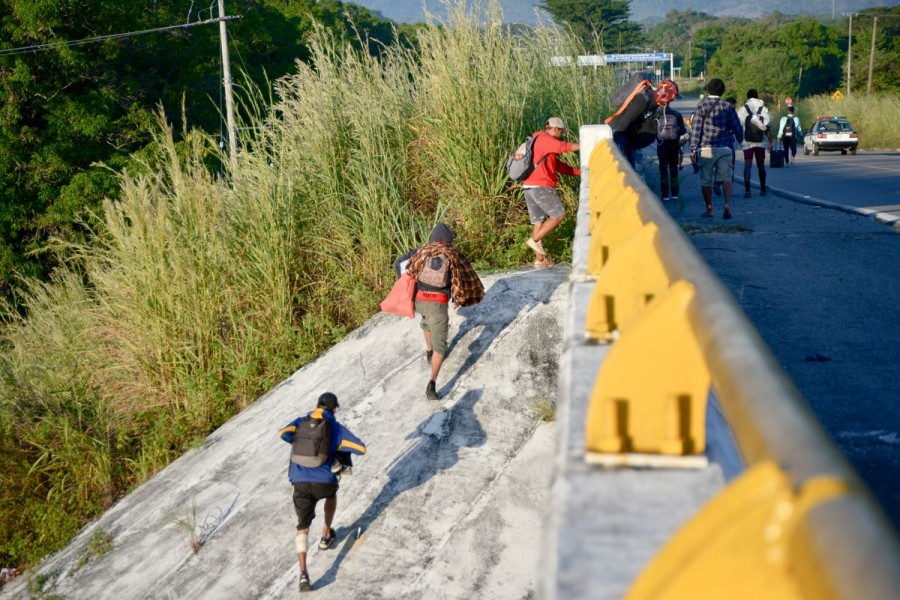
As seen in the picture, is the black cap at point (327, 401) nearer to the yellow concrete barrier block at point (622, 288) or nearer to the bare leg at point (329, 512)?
the bare leg at point (329, 512)

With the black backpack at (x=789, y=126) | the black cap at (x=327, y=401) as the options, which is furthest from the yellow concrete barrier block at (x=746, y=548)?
the black backpack at (x=789, y=126)

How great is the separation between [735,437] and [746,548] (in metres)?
0.49

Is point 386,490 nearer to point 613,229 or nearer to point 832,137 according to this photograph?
point 613,229

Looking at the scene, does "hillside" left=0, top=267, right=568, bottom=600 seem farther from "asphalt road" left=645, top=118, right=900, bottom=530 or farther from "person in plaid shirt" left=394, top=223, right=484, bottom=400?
"asphalt road" left=645, top=118, right=900, bottom=530

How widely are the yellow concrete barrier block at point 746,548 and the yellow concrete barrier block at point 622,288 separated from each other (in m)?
1.32

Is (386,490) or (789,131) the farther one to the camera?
(789,131)

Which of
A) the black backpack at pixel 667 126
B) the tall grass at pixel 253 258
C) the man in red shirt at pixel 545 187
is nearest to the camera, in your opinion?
the man in red shirt at pixel 545 187

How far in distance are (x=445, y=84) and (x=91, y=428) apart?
5.23 metres

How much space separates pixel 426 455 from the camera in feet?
21.5

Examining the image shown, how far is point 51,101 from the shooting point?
2367 centimetres

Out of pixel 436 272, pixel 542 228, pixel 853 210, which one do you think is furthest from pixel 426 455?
pixel 853 210

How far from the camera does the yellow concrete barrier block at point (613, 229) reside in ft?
11.1

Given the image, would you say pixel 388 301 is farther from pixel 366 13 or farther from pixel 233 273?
pixel 366 13

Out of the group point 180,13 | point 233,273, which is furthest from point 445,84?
point 180,13
